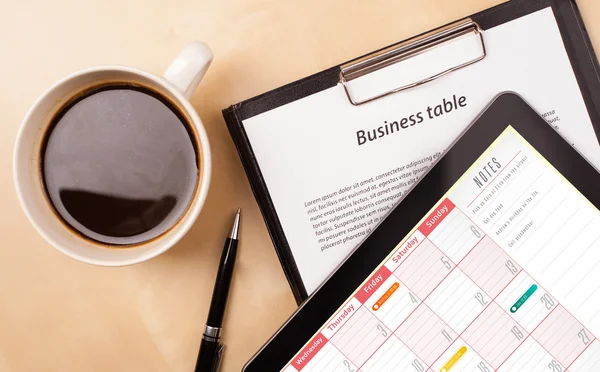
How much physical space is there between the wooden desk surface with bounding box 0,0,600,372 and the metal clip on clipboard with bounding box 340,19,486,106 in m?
0.02

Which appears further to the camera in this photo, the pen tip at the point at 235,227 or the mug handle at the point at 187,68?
the pen tip at the point at 235,227

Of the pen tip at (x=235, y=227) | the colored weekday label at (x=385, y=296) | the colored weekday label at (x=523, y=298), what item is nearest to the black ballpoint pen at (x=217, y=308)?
the pen tip at (x=235, y=227)

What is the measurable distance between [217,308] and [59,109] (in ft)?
0.74

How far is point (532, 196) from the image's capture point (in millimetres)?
484

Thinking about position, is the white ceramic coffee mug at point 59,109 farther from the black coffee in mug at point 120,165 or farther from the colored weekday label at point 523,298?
the colored weekday label at point 523,298

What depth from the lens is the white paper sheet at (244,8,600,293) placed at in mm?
510

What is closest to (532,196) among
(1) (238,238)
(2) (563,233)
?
(2) (563,233)

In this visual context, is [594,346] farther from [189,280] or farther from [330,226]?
[189,280]

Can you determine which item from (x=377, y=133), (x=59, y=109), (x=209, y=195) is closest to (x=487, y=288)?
(x=377, y=133)

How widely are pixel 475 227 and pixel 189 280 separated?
0.27 metres

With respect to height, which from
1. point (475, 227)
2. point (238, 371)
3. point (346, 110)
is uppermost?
point (346, 110)

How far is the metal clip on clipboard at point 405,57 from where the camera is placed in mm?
510

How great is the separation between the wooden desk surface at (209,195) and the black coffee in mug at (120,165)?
65mm

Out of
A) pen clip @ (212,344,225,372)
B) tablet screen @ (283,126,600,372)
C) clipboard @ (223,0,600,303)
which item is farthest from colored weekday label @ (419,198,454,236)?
pen clip @ (212,344,225,372)
